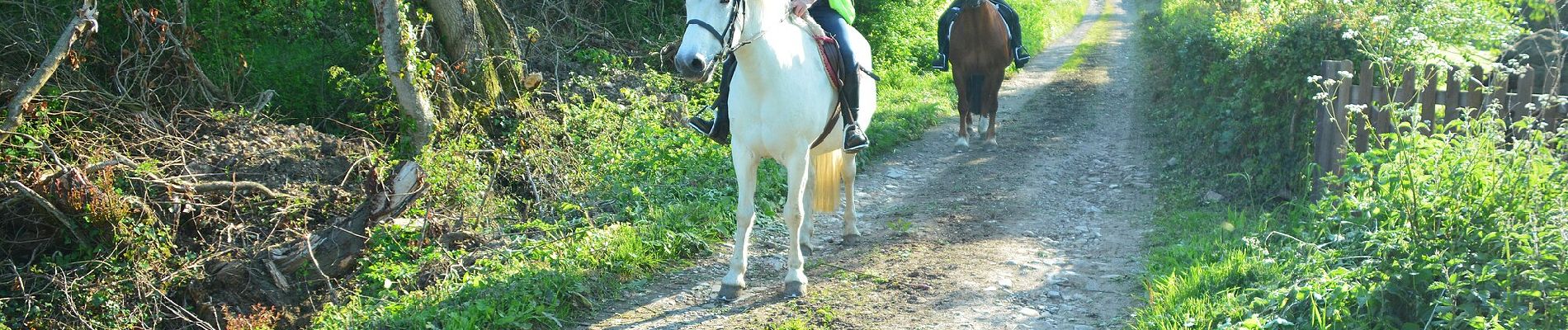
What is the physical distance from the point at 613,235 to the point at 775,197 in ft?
5.89

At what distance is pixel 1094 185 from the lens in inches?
333

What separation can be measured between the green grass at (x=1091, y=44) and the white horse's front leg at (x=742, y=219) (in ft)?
43.0

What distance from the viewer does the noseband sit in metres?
4.25

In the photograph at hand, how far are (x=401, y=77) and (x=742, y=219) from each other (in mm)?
3724

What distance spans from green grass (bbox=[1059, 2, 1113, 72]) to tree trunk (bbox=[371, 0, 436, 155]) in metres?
12.5

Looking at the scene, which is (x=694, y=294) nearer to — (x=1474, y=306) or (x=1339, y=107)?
(x=1474, y=306)

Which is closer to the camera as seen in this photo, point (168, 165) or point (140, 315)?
point (140, 315)

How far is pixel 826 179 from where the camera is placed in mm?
6332

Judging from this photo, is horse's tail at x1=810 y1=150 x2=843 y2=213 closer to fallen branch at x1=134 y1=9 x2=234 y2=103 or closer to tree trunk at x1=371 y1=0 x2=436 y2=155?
tree trunk at x1=371 y1=0 x2=436 y2=155

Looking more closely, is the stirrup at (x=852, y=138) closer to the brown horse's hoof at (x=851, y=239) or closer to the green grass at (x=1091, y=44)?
the brown horse's hoof at (x=851, y=239)

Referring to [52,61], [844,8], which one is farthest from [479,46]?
[844,8]

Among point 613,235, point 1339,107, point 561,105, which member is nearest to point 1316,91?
point 1339,107

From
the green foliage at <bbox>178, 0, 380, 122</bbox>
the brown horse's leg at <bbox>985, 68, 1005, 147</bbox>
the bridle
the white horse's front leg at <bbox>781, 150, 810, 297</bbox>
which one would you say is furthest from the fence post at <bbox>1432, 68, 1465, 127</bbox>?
the green foliage at <bbox>178, 0, 380, 122</bbox>

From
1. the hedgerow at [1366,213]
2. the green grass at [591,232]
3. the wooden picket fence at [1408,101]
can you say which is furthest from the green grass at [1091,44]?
the wooden picket fence at [1408,101]
